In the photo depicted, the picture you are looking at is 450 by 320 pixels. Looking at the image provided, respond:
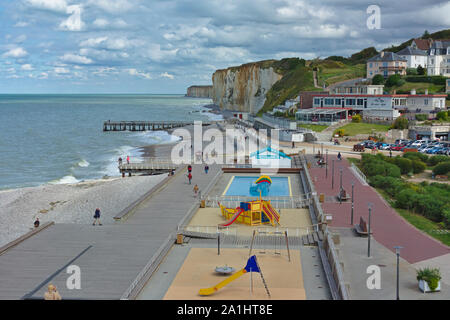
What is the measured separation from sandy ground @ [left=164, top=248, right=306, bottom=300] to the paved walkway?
5955 mm

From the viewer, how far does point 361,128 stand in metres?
63.2

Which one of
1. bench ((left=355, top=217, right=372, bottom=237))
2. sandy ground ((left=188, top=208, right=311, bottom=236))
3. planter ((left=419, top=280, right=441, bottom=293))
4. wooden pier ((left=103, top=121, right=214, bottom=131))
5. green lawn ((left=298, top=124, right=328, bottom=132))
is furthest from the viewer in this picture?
wooden pier ((left=103, top=121, right=214, bottom=131))

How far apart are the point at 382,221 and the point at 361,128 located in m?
40.4

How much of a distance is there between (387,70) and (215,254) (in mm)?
82564

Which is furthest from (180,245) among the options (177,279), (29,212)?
(29,212)

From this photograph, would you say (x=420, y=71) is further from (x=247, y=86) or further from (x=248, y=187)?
(x=247, y=86)

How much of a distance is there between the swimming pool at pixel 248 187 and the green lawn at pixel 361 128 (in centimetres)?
2845

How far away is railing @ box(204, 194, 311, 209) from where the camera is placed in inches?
1043

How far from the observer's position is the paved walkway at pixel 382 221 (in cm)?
2033

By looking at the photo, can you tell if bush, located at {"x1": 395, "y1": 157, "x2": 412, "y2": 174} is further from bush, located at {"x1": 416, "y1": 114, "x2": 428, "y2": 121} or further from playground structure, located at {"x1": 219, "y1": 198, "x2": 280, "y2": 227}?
bush, located at {"x1": 416, "y1": 114, "x2": 428, "y2": 121}

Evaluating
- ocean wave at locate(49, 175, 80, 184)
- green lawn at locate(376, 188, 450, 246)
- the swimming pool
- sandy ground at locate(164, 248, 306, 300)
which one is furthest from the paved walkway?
ocean wave at locate(49, 175, 80, 184)

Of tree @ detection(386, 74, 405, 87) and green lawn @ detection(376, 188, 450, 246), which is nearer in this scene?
green lawn @ detection(376, 188, 450, 246)

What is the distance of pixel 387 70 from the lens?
9106cm

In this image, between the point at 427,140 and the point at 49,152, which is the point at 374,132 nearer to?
the point at 427,140
